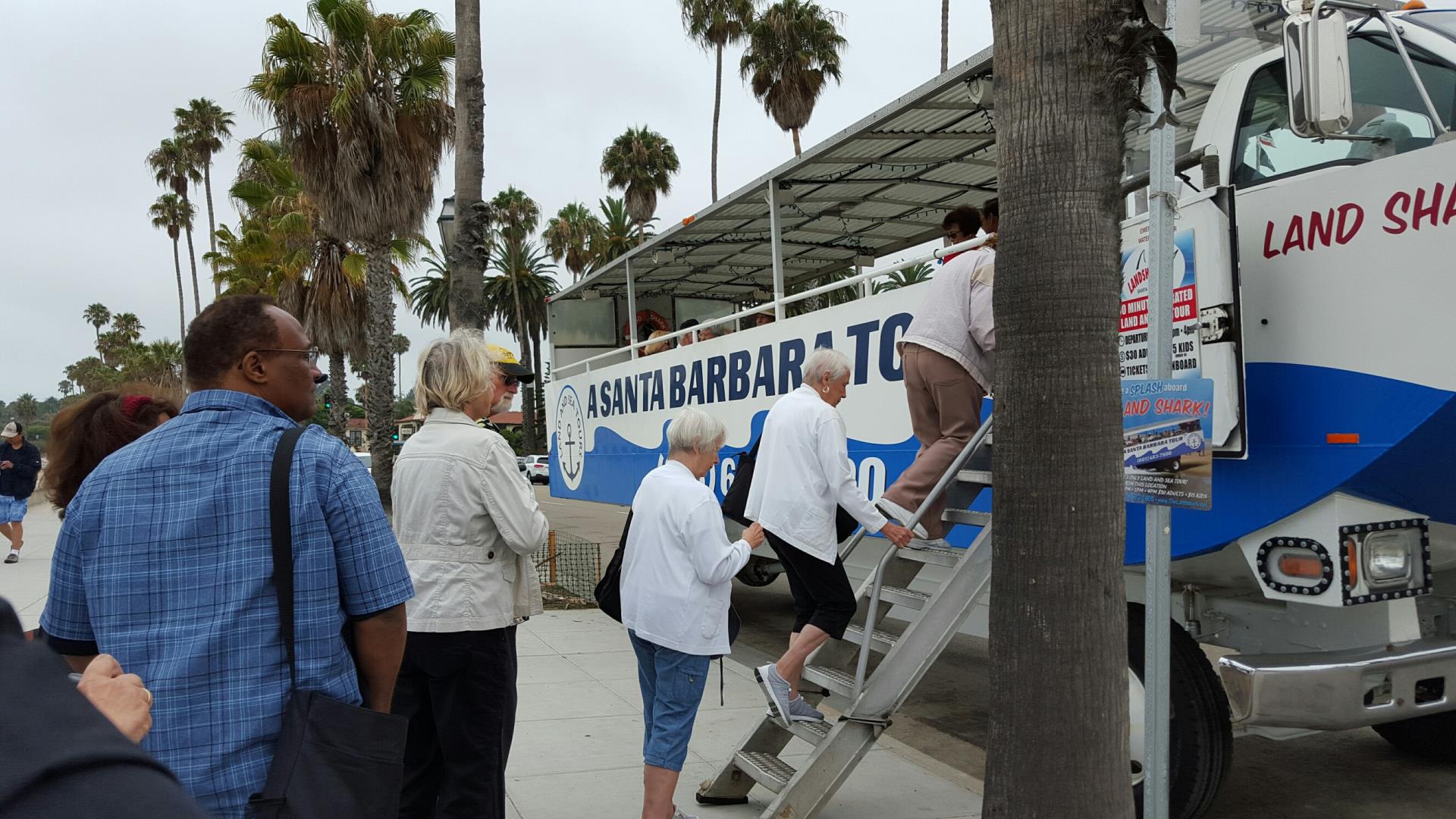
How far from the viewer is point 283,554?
2.18 metres

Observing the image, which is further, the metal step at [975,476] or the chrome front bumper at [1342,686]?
the metal step at [975,476]

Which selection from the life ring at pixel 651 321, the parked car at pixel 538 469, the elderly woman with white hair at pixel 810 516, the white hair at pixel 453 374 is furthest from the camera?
the parked car at pixel 538 469

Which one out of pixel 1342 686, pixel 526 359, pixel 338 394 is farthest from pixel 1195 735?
pixel 526 359

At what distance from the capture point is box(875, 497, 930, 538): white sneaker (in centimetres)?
Result: 496

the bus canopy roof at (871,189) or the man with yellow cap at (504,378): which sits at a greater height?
the bus canopy roof at (871,189)

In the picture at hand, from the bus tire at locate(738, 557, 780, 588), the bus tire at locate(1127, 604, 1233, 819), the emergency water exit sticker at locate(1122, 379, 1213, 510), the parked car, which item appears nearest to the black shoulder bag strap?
the emergency water exit sticker at locate(1122, 379, 1213, 510)

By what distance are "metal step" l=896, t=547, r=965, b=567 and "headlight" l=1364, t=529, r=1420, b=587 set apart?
5.26 ft

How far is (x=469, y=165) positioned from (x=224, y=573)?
7929mm

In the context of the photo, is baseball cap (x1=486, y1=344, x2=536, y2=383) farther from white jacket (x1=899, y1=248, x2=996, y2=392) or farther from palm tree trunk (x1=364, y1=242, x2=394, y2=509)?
palm tree trunk (x1=364, y1=242, x2=394, y2=509)

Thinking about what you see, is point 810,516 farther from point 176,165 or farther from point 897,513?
point 176,165

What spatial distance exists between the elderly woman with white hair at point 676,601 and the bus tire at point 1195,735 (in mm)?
1671

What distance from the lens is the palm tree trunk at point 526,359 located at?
52.2 meters

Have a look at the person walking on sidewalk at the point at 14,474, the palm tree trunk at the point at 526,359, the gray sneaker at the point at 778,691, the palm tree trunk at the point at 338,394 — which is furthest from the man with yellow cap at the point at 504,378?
the palm tree trunk at the point at 526,359

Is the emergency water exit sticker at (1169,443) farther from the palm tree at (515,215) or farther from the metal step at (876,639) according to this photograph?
the palm tree at (515,215)
